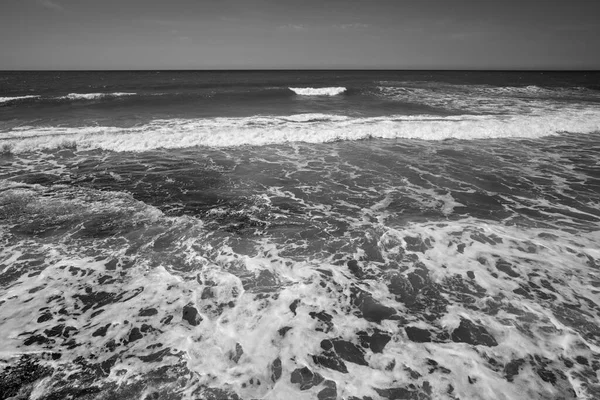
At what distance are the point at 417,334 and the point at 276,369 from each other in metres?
1.94

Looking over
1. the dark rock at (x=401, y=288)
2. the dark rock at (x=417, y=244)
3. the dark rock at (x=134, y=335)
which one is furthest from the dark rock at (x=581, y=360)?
the dark rock at (x=134, y=335)

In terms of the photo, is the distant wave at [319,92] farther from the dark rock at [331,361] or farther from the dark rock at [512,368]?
the dark rock at [512,368]

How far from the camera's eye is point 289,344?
12.6 feet

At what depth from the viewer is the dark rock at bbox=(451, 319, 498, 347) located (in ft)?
12.7

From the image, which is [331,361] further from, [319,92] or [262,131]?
[319,92]

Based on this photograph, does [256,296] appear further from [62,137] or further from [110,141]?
[62,137]

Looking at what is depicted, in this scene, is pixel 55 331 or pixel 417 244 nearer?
pixel 55 331

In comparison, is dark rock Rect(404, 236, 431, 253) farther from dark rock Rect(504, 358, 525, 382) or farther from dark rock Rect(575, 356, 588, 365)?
dark rock Rect(575, 356, 588, 365)

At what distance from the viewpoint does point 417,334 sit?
402 cm

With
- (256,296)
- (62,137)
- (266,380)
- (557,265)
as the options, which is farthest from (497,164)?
(62,137)

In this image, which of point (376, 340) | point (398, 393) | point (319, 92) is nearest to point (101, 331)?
point (376, 340)

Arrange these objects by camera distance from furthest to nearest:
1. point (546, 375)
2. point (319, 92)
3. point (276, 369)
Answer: point (319, 92) → point (276, 369) → point (546, 375)

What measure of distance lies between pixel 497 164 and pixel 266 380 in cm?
1094

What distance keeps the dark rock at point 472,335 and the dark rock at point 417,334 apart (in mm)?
325
